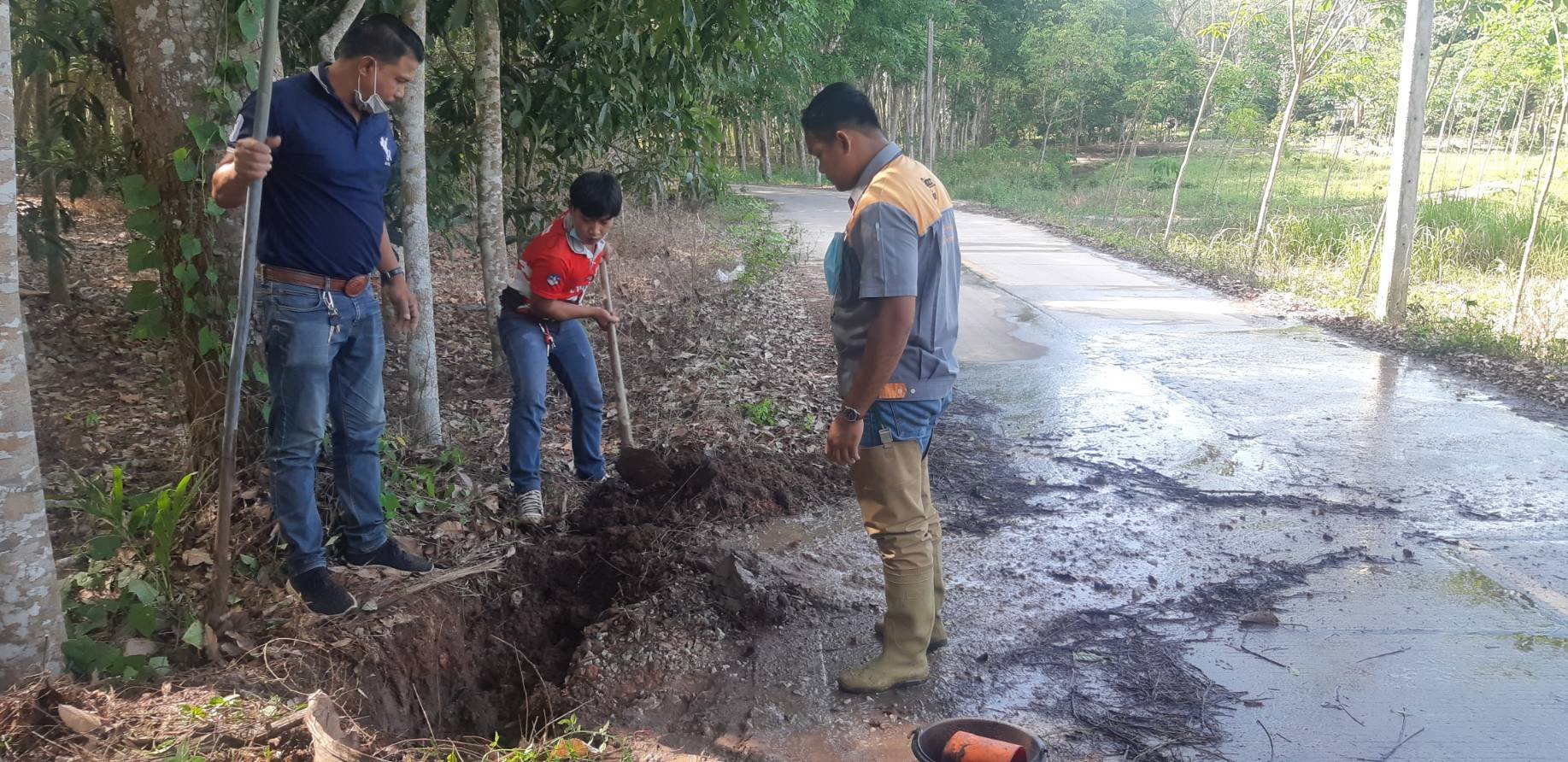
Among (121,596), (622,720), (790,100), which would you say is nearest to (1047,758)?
(622,720)

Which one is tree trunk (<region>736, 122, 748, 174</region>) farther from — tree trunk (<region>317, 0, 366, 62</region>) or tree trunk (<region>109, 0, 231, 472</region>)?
tree trunk (<region>109, 0, 231, 472</region>)

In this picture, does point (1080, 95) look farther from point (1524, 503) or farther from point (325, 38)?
point (325, 38)

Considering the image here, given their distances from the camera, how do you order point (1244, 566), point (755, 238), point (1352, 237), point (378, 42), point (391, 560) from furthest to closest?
point (755, 238)
point (1352, 237)
point (1244, 566)
point (391, 560)
point (378, 42)

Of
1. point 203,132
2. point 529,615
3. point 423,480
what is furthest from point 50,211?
point 529,615

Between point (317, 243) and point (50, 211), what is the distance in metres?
5.24

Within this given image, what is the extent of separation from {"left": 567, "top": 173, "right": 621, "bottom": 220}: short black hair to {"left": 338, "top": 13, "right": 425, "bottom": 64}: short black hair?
121cm

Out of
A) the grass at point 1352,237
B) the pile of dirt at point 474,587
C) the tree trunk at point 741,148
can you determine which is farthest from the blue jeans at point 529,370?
the tree trunk at point 741,148

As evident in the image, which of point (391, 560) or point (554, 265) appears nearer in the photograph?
point (391, 560)

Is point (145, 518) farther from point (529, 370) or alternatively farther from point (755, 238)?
point (755, 238)

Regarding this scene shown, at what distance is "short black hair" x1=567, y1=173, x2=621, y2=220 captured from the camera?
464 centimetres

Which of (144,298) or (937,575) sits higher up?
(144,298)

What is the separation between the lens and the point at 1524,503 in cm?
527

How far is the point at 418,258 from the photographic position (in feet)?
17.3

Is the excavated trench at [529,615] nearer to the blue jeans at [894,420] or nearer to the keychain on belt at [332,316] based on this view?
the keychain on belt at [332,316]
